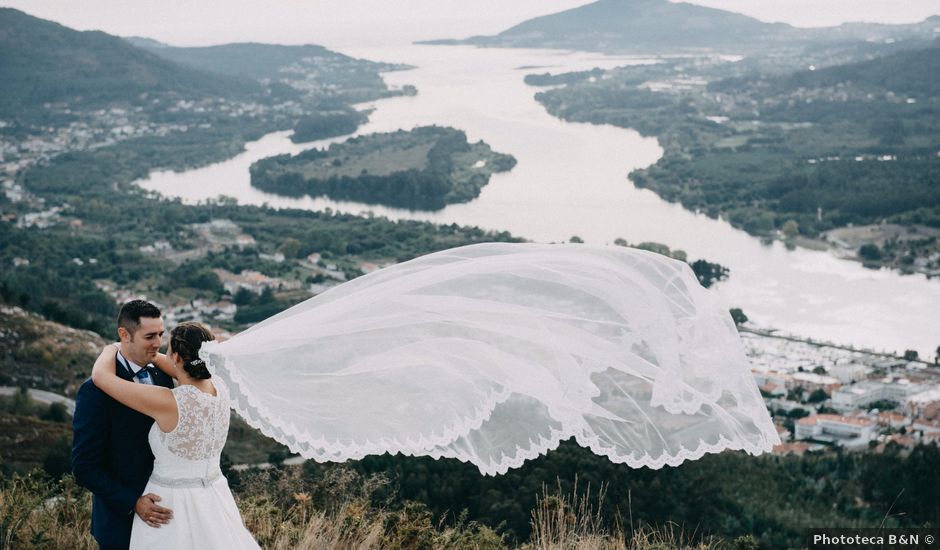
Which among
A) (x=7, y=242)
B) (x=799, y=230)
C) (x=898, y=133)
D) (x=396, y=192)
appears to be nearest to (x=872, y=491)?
(x=799, y=230)

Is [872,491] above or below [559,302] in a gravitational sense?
Answer: below

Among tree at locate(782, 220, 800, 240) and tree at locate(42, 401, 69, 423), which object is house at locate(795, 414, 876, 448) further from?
tree at locate(782, 220, 800, 240)

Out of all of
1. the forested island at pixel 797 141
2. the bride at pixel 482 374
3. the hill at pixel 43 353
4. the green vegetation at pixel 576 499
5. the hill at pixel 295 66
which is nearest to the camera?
the bride at pixel 482 374

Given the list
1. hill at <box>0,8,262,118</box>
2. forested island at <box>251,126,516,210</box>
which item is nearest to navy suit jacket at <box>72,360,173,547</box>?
forested island at <box>251,126,516,210</box>

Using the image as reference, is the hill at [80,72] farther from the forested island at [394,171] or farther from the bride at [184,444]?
the bride at [184,444]

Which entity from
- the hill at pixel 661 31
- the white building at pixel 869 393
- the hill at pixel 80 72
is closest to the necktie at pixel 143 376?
the white building at pixel 869 393

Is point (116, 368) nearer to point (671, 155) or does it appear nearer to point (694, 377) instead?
point (694, 377)

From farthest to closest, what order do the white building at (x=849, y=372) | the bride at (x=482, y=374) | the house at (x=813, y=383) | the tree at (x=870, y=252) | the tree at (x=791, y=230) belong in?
the tree at (x=791, y=230) < the tree at (x=870, y=252) < the white building at (x=849, y=372) < the house at (x=813, y=383) < the bride at (x=482, y=374)
